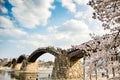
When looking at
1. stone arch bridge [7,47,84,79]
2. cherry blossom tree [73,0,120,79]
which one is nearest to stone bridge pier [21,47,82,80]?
stone arch bridge [7,47,84,79]

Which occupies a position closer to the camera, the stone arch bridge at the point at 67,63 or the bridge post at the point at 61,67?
the stone arch bridge at the point at 67,63

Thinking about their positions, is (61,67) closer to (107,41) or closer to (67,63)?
(67,63)

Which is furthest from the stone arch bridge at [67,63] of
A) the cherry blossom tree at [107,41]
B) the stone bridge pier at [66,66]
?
the cherry blossom tree at [107,41]

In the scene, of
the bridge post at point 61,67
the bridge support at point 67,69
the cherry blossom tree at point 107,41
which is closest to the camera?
the cherry blossom tree at point 107,41

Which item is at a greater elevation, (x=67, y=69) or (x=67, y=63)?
(x=67, y=63)

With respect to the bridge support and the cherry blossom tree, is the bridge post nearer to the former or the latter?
the bridge support

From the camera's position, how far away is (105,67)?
18.9 feet

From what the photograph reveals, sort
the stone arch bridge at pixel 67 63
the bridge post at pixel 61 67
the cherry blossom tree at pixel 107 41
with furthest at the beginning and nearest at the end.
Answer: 1. the bridge post at pixel 61 67
2. the stone arch bridge at pixel 67 63
3. the cherry blossom tree at pixel 107 41

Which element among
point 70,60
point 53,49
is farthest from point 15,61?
point 70,60

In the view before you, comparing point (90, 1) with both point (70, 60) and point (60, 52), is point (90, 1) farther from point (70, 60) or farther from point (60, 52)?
point (60, 52)

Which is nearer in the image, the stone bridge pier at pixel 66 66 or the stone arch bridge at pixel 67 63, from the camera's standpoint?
the stone arch bridge at pixel 67 63

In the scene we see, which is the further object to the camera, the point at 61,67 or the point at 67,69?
the point at 61,67

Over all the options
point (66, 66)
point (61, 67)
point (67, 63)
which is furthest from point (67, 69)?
point (61, 67)

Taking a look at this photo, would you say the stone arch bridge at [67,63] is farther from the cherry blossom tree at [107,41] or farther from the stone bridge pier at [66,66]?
the cherry blossom tree at [107,41]
